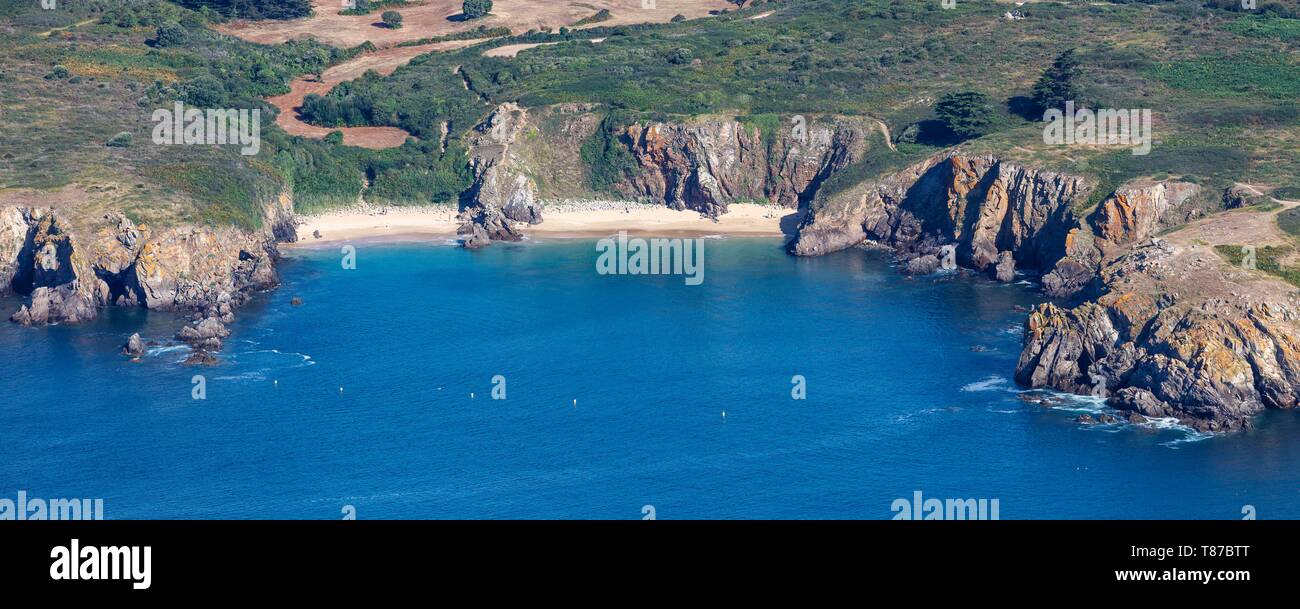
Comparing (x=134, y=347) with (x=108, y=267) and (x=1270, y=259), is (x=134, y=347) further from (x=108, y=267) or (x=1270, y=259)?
(x=1270, y=259)

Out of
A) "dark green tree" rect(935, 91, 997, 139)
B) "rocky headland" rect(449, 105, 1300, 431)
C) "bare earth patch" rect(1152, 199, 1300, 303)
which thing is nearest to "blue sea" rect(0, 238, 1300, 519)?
"rocky headland" rect(449, 105, 1300, 431)

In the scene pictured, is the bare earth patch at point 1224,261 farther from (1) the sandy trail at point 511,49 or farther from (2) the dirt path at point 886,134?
(1) the sandy trail at point 511,49

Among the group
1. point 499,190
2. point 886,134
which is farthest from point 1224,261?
point 499,190

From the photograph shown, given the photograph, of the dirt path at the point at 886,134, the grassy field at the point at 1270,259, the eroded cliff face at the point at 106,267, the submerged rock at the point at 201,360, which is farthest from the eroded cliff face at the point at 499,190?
the grassy field at the point at 1270,259

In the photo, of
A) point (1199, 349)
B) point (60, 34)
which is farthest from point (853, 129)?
point (60, 34)

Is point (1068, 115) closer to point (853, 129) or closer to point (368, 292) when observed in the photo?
point (853, 129)
